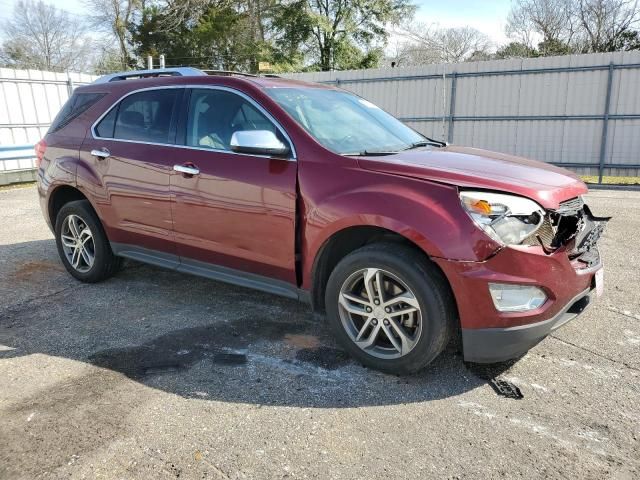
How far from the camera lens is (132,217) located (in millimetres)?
4348

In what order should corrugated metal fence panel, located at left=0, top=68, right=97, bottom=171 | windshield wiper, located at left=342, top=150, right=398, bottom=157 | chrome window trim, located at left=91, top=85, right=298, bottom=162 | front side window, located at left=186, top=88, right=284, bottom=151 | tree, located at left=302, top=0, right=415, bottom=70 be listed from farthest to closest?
tree, located at left=302, top=0, right=415, bottom=70, corrugated metal fence panel, located at left=0, top=68, right=97, bottom=171, front side window, located at left=186, top=88, right=284, bottom=151, chrome window trim, located at left=91, top=85, right=298, bottom=162, windshield wiper, located at left=342, top=150, right=398, bottom=157

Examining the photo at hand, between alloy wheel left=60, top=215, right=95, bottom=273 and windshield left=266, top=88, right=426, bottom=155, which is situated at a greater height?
windshield left=266, top=88, right=426, bottom=155

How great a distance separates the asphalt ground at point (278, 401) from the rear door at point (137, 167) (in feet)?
1.95

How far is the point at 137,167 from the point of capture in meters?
4.17

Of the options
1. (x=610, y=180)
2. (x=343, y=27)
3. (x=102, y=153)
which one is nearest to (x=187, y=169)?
(x=102, y=153)

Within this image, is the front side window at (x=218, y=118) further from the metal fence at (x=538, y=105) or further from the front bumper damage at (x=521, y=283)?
the metal fence at (x=538, y=105)

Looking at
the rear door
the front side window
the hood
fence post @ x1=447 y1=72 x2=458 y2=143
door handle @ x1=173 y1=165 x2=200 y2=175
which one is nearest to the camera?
the hood

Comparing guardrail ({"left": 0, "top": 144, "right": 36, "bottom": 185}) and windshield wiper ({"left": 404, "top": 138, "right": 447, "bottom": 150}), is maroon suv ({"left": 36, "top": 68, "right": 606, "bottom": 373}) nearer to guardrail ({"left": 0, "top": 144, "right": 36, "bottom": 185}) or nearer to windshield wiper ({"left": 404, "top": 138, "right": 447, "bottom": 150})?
windshield wiper ({"left": 404, "top": 138, "right": 447, "bottom": 150})

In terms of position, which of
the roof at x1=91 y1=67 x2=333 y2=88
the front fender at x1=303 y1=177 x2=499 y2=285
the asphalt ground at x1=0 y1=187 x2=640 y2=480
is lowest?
the asphalt ground at x1=0 y1=187 x2=640 y2=480

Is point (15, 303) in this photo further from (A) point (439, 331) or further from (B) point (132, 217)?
(A) point (439, 331)

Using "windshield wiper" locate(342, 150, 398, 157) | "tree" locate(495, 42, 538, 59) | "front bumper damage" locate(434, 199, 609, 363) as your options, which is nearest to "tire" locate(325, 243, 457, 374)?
"front bumper damage" locate(434, 199, 609, 363)

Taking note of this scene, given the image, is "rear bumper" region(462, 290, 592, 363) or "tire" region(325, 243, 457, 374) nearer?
"rear bumper" region(462, 290, 592, 363)

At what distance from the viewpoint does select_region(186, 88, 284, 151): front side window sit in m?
3.66

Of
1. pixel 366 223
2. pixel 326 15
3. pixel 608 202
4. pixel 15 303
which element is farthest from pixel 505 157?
pixel 326 15
